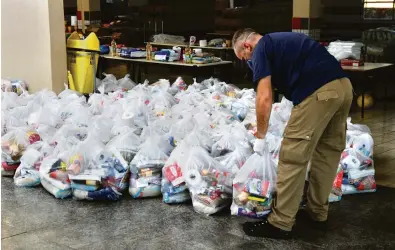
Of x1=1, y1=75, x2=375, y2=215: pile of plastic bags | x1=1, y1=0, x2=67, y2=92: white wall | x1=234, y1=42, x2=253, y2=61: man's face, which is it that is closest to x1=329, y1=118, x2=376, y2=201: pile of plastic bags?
x1=1, y1=75, x2=375, y2=215: pile of plastic bags

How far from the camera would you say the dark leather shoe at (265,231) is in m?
3.61

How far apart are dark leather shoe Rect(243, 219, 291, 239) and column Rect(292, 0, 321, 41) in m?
8.11

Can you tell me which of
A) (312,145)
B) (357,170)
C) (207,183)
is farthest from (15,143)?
(357,170)

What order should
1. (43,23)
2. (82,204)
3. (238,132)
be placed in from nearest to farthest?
(82,204), (238,132), (43,23)

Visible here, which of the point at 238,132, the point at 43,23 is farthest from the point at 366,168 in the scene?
the point at 43,23

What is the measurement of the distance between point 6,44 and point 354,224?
590cm

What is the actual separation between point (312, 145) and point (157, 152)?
1546 millimetres

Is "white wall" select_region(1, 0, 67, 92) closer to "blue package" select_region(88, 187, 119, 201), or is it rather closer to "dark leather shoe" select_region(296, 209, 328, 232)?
"blue package" select_region(88, 187, 119, 201)

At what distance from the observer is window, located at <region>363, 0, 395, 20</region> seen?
11281mm

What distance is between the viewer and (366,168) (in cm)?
452

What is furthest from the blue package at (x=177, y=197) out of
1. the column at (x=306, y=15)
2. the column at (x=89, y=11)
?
the column at (x=89, y=11)

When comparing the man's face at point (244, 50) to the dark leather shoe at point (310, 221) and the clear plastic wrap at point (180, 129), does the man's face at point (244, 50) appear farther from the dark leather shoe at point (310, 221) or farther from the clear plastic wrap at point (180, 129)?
the clear plastic wrap at point (180, 129)

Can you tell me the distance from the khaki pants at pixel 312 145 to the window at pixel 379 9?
851 cm

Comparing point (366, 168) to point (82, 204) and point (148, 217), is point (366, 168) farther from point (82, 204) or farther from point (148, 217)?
point (82, 204)
